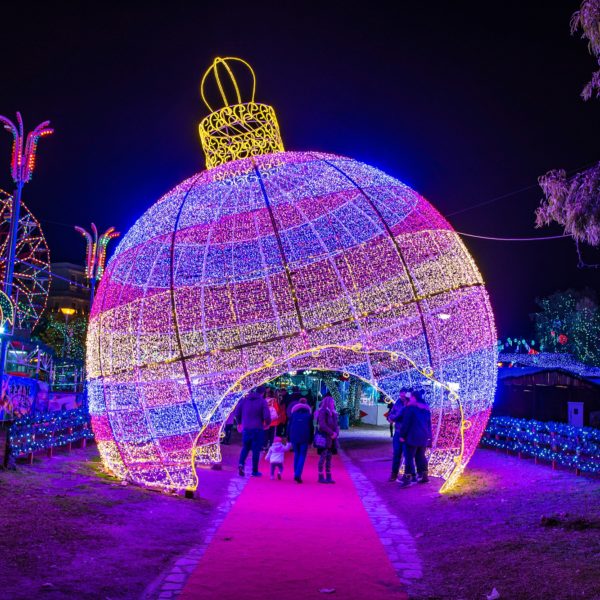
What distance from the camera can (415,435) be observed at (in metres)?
10.4

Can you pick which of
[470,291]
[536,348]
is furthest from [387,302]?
[536,348]

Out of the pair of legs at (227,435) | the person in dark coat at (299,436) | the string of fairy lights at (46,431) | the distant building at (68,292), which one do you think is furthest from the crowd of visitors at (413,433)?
the distant building at (68,292)

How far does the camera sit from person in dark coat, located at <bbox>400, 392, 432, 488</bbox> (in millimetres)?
10469

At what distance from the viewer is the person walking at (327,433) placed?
11.3 m

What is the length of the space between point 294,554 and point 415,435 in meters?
4.39

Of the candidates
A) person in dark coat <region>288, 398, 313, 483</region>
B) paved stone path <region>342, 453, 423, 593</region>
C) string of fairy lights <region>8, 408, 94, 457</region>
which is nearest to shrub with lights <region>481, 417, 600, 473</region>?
paved stone path <region>342, 453, 423, 593</region>

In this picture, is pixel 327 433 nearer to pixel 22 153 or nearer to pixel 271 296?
pixel 271 296

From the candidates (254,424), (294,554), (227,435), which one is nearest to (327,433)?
(254,424)

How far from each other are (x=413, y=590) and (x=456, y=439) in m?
5.77

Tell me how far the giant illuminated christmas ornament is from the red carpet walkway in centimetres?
154

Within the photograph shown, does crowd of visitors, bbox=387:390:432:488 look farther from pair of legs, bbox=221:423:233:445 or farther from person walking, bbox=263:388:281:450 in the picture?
pair of legs, bbox=221:423:233:445

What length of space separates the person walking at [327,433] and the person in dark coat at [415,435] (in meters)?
1.25

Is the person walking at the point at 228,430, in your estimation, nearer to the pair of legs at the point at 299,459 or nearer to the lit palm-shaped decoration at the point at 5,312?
the pair of legs at the point at 299,459

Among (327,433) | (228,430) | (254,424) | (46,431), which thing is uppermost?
Answer: (254,424)
